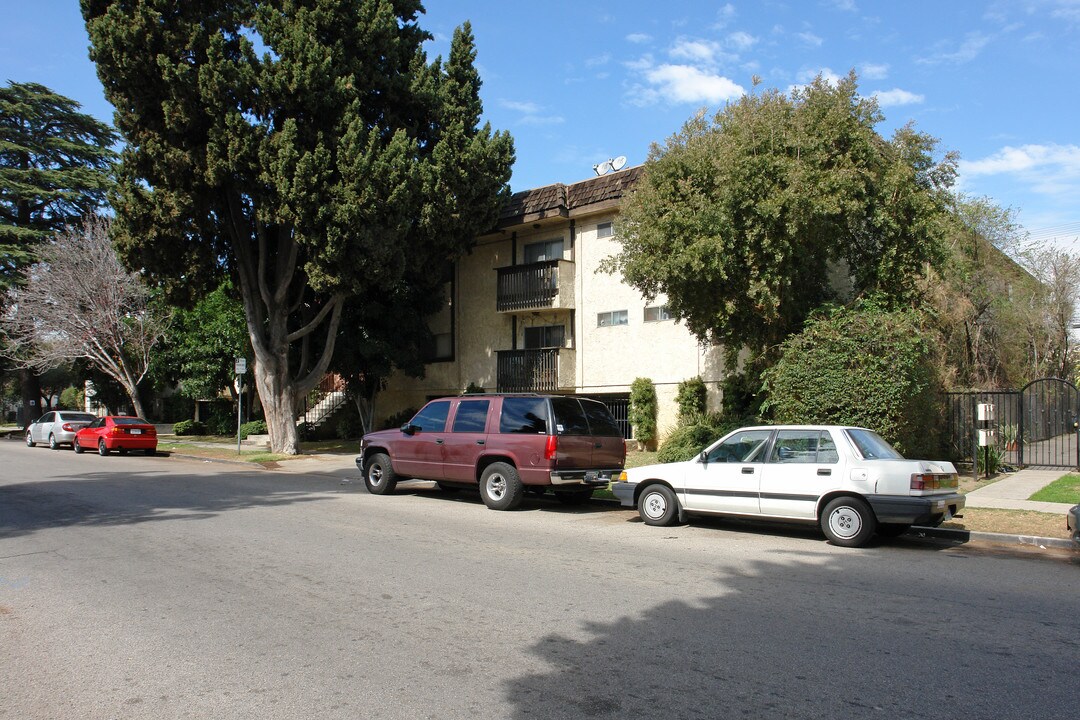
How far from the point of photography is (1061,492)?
1324cm

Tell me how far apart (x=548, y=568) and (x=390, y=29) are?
58.1 feet

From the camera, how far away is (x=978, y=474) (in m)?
15.7

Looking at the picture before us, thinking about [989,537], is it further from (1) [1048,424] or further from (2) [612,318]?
(1) [1048,424]

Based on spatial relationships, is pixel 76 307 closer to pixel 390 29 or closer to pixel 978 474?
pixel 390 29

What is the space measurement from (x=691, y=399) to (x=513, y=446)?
9.50m

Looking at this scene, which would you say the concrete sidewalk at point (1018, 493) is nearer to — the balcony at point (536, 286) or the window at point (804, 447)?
the window at point (804, 447)

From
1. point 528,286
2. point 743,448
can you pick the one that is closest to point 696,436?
point 743,448

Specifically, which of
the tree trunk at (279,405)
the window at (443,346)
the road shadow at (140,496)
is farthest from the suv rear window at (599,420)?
the window at (443,346)

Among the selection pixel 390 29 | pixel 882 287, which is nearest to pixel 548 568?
pixel 882 287

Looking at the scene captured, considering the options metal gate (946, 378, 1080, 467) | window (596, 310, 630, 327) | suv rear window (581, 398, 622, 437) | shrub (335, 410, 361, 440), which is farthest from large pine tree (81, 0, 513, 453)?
metal gate (946, 378, 1080, 467)

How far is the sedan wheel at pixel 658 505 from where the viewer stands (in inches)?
430

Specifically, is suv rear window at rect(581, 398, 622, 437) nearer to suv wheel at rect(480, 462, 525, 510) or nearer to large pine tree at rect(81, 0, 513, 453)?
suv wheel at rect(480, 462, 525, 510)

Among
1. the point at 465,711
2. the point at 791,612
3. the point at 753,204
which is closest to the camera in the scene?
the point at 465,711

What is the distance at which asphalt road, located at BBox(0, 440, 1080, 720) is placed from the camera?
455 centimetres
